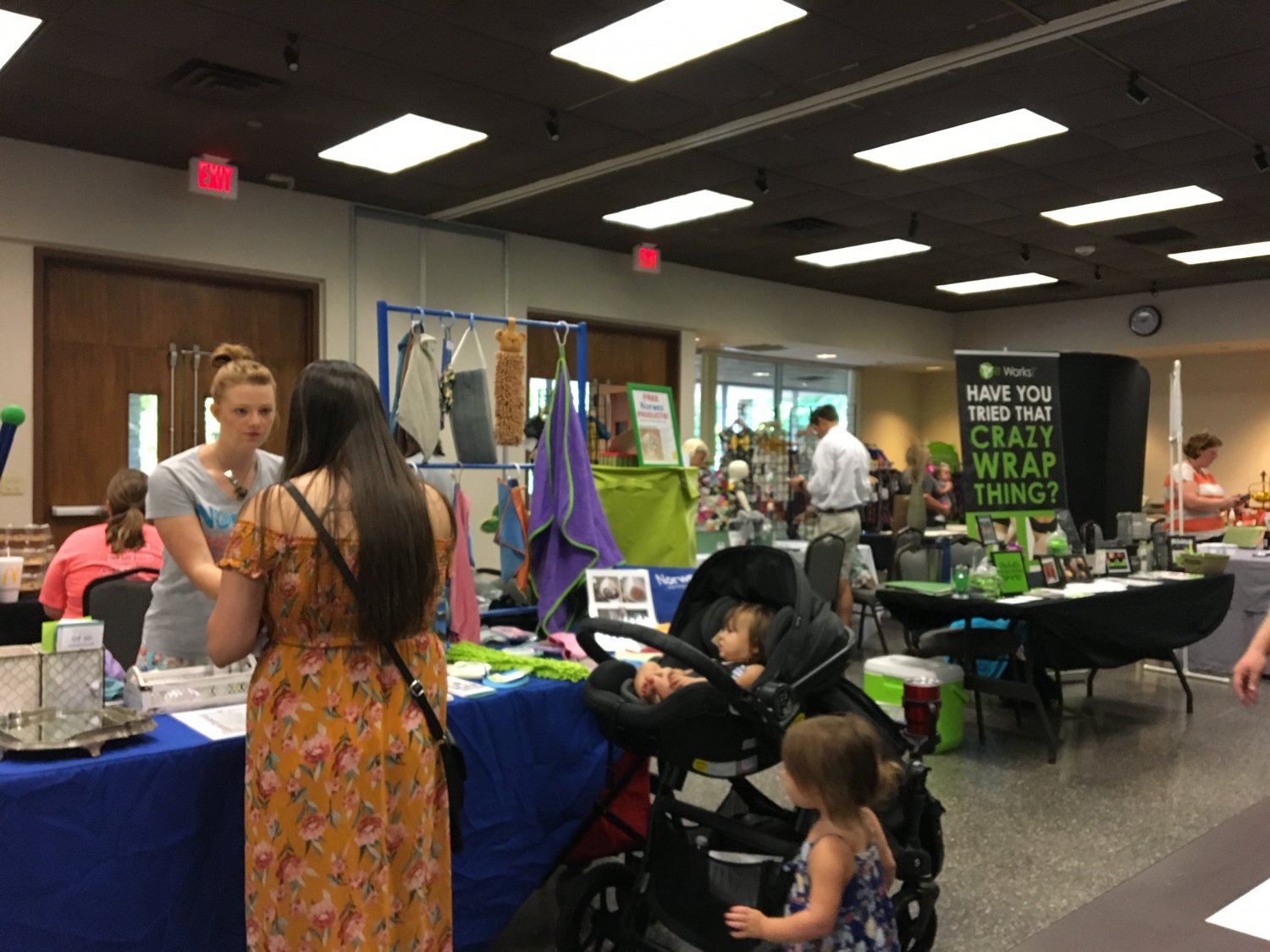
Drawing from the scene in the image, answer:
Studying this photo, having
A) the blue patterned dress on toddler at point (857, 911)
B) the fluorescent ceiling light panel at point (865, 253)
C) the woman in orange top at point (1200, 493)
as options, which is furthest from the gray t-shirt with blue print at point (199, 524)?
the fluorescent ceiling light panel at point (865, 253)

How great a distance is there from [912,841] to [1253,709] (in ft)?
13.0

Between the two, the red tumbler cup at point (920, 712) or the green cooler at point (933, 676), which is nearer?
the red tumbler cup at point (920, 712)

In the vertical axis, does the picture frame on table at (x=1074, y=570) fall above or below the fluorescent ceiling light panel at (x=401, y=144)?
below

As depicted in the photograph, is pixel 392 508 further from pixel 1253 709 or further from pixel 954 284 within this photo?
pixel 954 284

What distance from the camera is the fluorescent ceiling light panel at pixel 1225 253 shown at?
8930 mm

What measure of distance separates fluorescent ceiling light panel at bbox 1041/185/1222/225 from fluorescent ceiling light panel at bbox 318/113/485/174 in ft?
14.5

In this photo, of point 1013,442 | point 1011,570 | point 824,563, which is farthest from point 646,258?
point 1011,570

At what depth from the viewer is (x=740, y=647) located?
285 centimetres

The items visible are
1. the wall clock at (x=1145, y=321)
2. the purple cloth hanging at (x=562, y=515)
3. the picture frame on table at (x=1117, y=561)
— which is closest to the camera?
the purple cloth hanging at (x=562, y=515)

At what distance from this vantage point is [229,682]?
7.80 ft

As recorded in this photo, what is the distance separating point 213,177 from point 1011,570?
16.6 feet

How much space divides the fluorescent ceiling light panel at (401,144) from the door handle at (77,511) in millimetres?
2597

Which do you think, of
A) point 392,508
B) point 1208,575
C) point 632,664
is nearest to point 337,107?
point 632,664

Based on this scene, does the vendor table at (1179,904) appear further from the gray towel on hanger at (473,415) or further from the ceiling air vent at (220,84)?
the ceiling air vent at (220,84)
